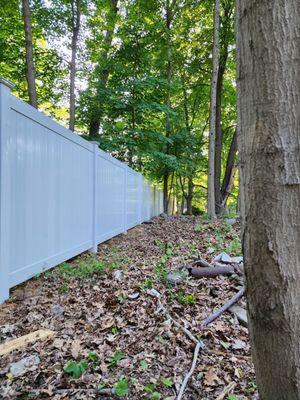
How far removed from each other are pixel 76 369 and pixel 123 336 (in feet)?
1.85

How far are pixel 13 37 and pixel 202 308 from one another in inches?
434

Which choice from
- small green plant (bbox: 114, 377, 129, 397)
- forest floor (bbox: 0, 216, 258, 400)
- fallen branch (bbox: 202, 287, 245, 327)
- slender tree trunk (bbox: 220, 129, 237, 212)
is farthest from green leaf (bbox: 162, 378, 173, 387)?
slender tree trunk (bbox: 220, 129, 237, 212)

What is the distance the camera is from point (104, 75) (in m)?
11.7

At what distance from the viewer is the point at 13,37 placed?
414 inches

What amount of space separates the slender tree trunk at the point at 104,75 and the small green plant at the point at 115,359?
9839 millimetres

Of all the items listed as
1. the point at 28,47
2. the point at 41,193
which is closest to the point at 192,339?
the point at 41,193

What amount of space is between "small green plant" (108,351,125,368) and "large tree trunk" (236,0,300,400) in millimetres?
1439

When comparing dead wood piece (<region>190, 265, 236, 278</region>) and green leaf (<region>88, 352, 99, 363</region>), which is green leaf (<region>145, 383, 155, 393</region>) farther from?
dead wood piece (<region>190, 265, 236, 278</region>)

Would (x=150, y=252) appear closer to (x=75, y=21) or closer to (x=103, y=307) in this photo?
(x=103, y=307)

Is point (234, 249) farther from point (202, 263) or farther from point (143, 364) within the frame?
point (143, 364)

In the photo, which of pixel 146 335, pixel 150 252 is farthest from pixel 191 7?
pixel 146 335

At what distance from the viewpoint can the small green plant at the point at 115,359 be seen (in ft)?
7.14

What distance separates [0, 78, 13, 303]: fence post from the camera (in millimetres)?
2947

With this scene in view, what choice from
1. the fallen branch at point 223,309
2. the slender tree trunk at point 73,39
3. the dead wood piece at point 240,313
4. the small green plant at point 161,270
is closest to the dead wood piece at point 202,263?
the small green plant at point 161,270
